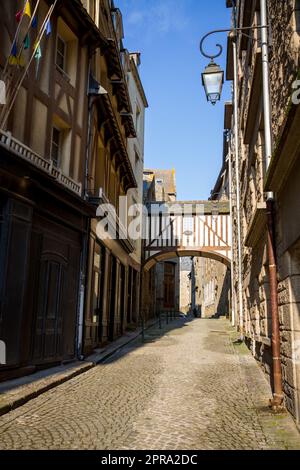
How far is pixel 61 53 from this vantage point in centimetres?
921

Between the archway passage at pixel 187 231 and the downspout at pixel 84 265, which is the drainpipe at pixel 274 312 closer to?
the downspout at pixel 84 265

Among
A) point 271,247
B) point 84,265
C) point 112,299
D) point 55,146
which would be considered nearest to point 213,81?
point 271,247

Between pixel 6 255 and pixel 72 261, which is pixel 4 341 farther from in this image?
pixel 72 261

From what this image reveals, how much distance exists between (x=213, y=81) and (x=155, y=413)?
4.67 m

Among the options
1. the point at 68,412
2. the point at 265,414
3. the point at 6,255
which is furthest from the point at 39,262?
the point at 265,414

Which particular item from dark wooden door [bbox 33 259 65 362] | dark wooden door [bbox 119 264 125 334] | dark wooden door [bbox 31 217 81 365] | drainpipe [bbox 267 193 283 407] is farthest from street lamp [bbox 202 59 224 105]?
dark wooden door [bbox 119 264 125 334]

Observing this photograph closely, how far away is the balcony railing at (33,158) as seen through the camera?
635 cm

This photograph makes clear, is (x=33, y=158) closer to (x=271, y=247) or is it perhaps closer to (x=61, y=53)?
(x=61, y=53)

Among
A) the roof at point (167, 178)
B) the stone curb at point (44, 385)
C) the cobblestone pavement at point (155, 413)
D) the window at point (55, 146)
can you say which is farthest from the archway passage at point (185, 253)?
the roof at point (167, 178)

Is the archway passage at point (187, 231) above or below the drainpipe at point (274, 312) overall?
above

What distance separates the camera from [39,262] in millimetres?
7484

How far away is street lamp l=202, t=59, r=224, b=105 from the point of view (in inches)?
247

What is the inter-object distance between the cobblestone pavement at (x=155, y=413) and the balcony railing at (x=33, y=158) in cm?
355

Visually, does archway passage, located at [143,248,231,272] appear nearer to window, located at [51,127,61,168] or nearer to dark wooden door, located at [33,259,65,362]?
window, located at [51,127,61,168]
